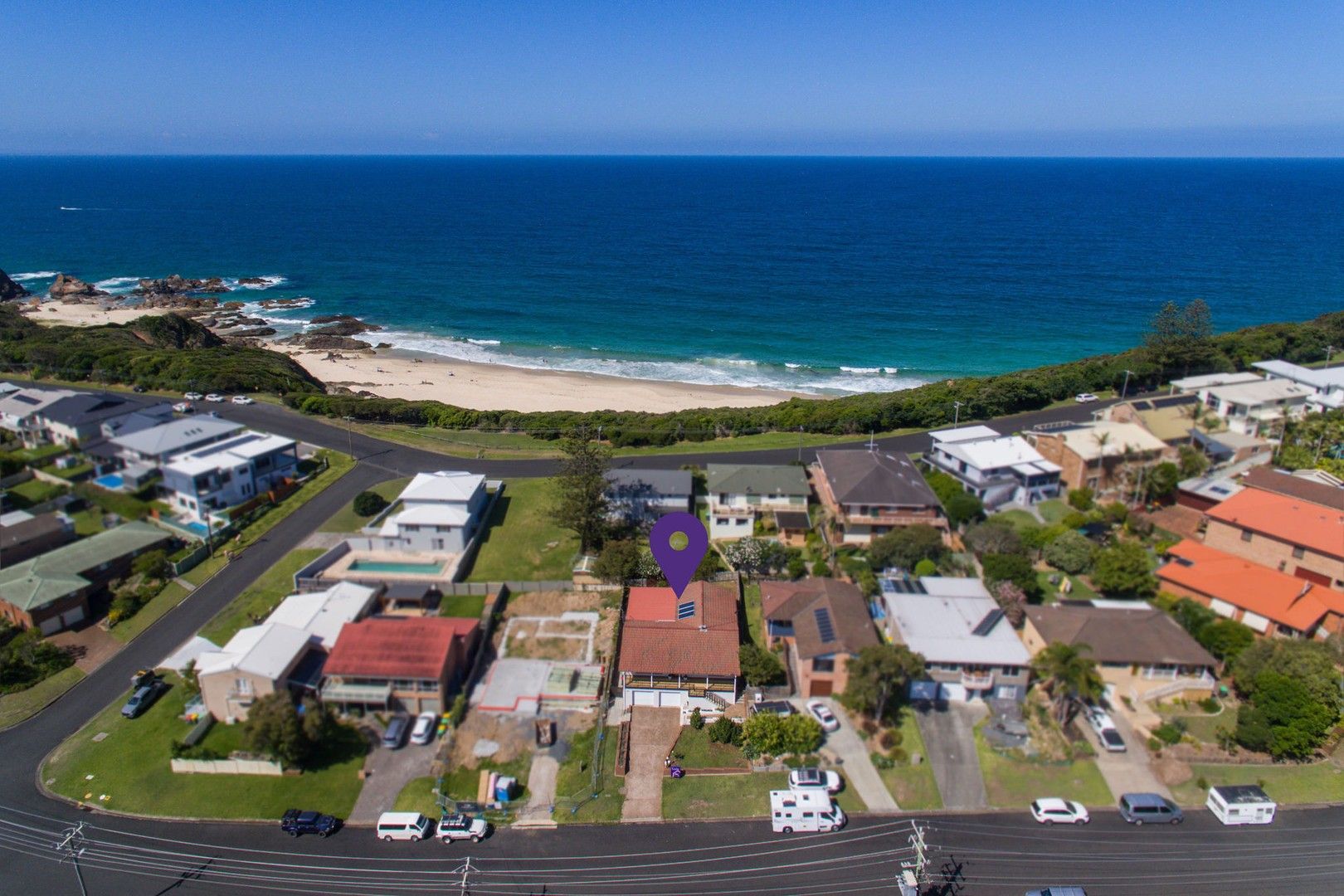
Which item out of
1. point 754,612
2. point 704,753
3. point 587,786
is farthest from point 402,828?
point 754,612

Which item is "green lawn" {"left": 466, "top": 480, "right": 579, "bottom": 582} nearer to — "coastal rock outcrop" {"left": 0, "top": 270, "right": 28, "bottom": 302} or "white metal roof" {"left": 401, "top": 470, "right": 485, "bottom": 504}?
"white metal roof" {"left": 401, "top": 470, "right": 485, "bottom": 504}

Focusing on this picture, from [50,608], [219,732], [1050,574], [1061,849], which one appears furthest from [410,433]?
[1061,849]

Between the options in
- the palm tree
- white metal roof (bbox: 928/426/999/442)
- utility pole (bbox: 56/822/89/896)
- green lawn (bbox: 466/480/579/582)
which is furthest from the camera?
white metal roof (bbox: 928/426/999/442)

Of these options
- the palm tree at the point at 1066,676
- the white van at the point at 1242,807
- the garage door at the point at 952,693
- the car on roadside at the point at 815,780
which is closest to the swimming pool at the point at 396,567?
the car on roadside at the point at 815,780

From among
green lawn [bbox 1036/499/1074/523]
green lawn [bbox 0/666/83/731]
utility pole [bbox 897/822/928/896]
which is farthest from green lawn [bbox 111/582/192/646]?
green lawn [bbox 1036/499/1074/523]

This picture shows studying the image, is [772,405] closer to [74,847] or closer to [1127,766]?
[1127,766]

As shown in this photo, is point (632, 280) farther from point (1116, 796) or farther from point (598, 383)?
point (1116, 796)

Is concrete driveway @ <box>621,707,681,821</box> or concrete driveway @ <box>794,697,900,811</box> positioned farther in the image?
concrete driveway @ <box>794,697,900,811</box>
